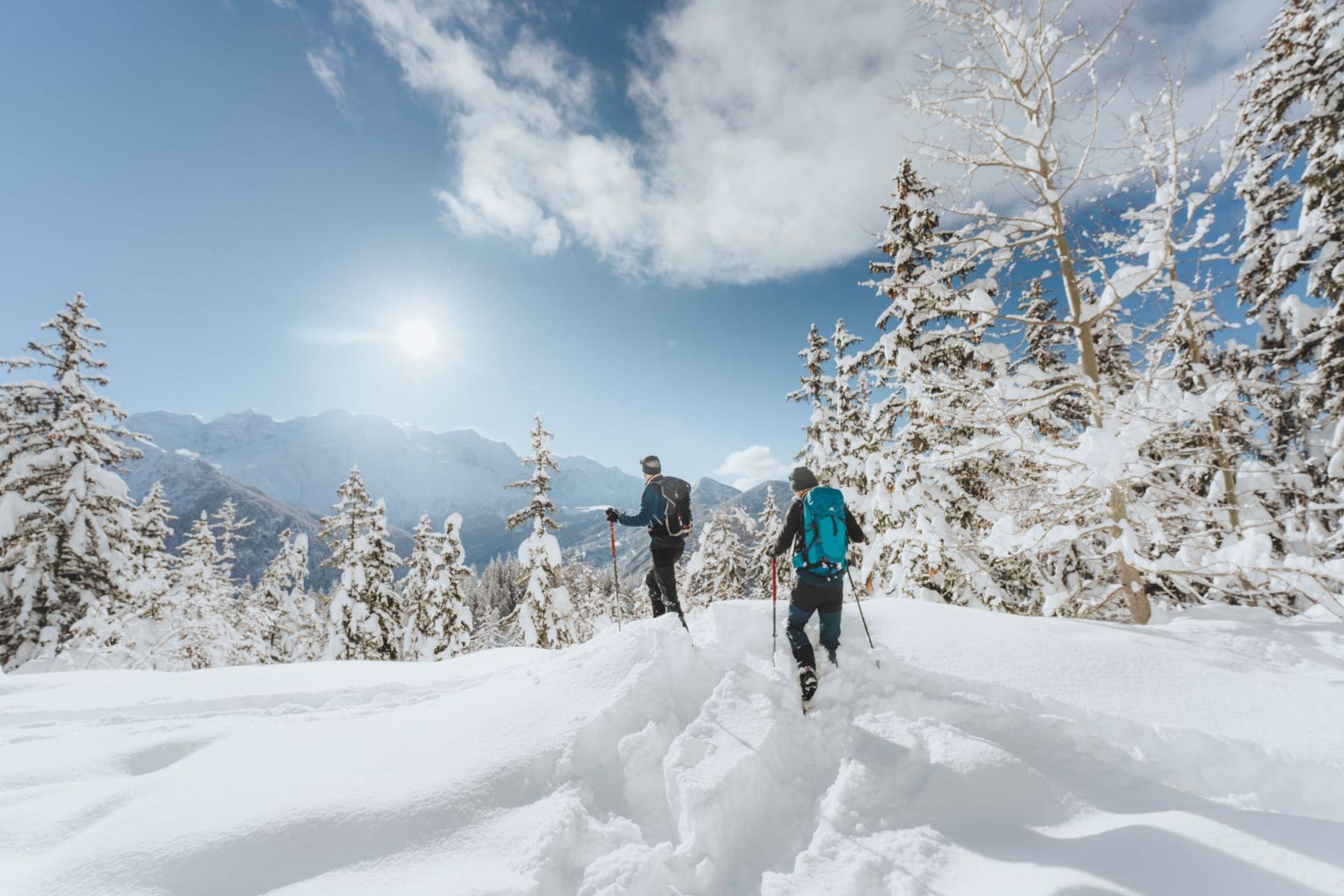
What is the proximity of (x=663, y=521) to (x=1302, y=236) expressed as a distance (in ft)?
50.0

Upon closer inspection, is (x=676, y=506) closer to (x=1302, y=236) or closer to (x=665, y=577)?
(x=665, y=577)

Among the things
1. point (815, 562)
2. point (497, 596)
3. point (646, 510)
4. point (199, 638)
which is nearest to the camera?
point (815, 562)

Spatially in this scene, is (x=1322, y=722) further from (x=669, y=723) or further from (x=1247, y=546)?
(x=669, y=723)

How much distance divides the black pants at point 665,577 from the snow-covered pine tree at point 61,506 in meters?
16.1

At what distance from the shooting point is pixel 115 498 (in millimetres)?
15023

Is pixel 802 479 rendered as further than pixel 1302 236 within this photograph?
No

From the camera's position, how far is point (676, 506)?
7.32 m

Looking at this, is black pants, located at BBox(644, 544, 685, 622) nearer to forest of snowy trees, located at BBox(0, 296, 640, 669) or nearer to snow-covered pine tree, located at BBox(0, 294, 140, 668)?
forest of snowy trees, located at BBox(0, 296, 640, 669)

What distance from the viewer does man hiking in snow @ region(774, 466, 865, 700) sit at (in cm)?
512

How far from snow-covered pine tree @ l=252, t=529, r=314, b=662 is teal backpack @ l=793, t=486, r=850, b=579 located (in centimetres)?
3348

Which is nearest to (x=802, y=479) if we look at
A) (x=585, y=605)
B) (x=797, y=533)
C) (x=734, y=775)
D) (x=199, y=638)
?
(x=797, y=533)

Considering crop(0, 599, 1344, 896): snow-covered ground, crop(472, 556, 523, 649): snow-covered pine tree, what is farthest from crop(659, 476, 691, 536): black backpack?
crop(472, 556, 523, 649): snow-covered pine tree

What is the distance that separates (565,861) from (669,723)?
1482 millimetres

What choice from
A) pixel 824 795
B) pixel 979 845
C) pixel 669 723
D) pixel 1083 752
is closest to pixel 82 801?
pixel 669 723
